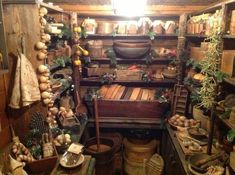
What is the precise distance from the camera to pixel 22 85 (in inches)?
82.4

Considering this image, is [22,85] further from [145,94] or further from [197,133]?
[145,94]

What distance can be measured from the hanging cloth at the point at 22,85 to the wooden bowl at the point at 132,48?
1.85 meters

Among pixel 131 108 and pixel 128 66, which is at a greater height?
pixel 128 66

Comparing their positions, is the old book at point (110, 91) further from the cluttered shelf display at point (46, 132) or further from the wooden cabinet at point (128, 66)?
the cluttered shelf display at point (46, 132)

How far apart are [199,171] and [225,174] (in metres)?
0.20

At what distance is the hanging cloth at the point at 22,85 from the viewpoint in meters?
2.09

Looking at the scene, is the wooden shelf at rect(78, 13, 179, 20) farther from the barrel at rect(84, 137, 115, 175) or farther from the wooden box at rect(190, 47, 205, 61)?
the barrel at rect(84, 137, 115, 175)

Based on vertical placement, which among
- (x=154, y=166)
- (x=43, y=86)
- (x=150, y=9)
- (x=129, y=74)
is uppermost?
(x=150, y=9)

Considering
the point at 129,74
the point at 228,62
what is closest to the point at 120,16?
the point at 129,74

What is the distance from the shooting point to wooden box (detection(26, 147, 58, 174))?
206 cm

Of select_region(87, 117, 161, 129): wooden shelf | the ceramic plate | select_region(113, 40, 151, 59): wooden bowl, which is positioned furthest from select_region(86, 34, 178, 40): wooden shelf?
the ceramic plate

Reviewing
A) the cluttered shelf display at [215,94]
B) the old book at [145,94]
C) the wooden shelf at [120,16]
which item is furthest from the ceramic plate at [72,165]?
the wooden shelf at [120,16]

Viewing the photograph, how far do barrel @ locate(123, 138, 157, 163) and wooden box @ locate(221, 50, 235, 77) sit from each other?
1822 mm

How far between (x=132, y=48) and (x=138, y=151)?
1551 millimetres
